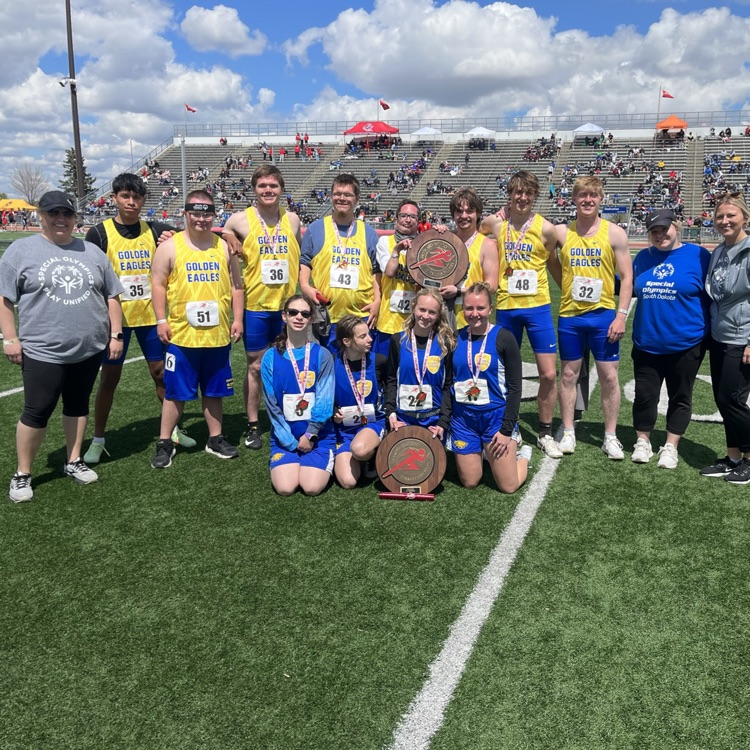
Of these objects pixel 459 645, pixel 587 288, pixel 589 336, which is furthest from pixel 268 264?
pixel 459 645

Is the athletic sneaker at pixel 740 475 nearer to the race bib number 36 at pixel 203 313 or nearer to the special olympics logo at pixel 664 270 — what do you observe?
the special olympics logo at pixel 664 270

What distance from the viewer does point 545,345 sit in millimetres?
4812

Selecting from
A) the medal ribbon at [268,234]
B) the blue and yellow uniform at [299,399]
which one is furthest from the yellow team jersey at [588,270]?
the medal ribbon at [268,234]

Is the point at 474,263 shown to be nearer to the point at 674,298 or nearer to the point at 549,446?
the point at 674,298

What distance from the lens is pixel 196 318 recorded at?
14.9 ft

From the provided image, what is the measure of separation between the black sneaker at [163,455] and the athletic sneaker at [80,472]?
425 millimetres

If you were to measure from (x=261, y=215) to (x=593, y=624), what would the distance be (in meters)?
3.77

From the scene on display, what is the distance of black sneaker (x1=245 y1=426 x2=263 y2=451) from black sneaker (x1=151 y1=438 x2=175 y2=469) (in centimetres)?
62

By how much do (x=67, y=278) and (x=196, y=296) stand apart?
0.88 m

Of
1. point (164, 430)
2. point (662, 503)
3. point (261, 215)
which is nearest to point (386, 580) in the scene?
point (662, 503)

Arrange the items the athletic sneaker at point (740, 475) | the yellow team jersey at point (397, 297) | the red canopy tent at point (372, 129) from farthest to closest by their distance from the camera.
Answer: the red canopy tent at point (372, 129) → the yellow team jersey at point (397, 297) → the athletic sneaker at point (740, 475)

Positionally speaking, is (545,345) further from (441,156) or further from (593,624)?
(441,156)

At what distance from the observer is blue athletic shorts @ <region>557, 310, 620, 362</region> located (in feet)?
15.5

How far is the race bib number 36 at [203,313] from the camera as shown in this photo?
14.8ft
